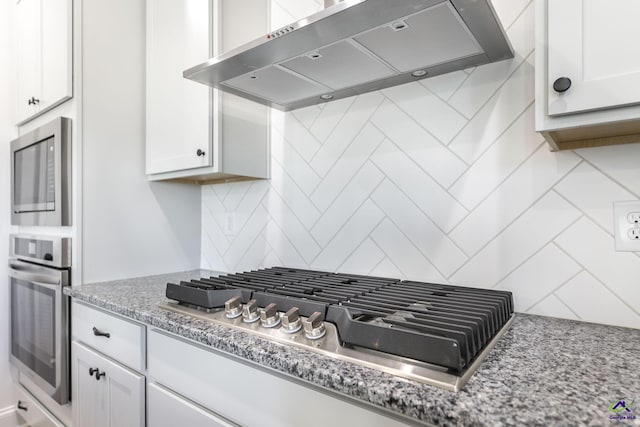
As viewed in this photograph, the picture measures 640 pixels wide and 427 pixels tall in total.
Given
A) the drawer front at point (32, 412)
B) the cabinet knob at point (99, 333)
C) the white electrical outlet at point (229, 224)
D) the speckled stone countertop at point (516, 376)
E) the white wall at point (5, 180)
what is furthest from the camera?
the white wall at point (5, 180)

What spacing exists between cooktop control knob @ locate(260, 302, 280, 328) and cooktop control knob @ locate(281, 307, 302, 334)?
0.04 meters

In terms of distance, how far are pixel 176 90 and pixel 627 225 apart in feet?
5.40

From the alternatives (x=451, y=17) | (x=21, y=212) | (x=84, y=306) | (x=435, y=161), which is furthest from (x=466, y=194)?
(x=21, y=212)

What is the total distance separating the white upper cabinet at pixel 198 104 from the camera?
57.7 inches

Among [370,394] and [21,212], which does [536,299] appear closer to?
[370,394]

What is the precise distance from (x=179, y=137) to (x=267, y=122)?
39 cm

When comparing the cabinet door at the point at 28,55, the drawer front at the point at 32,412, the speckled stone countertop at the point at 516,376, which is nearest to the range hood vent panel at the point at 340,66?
the speckled stone countertop at the point at 516,376

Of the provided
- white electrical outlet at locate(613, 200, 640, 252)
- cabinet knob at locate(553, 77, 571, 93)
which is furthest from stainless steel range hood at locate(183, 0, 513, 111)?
white electrical outlet at locate(613, 200, 640, 252)

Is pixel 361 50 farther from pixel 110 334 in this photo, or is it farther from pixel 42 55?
pixel 42 55

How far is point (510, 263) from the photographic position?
1.07 metres

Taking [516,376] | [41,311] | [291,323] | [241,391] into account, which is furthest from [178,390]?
[41,311]

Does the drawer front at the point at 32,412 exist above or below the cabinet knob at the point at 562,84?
below

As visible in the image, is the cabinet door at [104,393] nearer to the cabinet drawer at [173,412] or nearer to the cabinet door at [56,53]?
the cabinet drawer at [173,412]

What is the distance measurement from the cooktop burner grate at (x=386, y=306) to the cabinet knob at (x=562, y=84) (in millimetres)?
489
